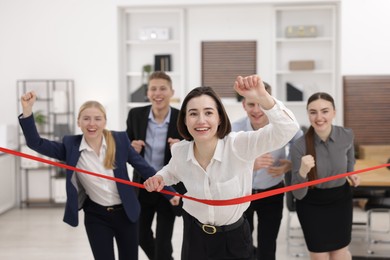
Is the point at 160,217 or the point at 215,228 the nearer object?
the point at 215,228

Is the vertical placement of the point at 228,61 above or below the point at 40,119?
above

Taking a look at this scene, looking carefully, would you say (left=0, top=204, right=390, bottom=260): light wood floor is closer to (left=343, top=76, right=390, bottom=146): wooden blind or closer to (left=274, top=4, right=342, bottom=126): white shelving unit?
(left=343, top=76, right=390, bottom=146): wooden blind

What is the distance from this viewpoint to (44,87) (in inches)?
324

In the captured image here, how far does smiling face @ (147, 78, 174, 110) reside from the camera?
4238 mm

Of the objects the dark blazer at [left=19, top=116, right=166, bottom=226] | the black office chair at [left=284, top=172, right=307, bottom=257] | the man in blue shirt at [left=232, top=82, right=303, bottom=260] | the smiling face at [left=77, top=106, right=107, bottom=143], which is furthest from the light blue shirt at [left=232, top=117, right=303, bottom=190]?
the black office chair at [left=284, top=172, right=307, bottom=257]

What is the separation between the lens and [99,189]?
3574mm

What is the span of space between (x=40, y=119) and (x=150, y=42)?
188 centimetres

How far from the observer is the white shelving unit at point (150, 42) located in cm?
816

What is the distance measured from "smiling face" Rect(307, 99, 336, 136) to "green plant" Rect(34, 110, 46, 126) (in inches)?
205

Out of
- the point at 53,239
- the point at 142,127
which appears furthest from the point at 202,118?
the point at 53,239

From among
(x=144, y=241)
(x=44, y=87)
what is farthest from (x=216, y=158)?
(x=44, y=87)

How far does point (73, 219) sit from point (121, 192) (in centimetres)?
33

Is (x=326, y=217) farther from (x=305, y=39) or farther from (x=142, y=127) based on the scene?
(x=305, y=39)

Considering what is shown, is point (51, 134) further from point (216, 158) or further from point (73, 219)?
point (216, 158)
